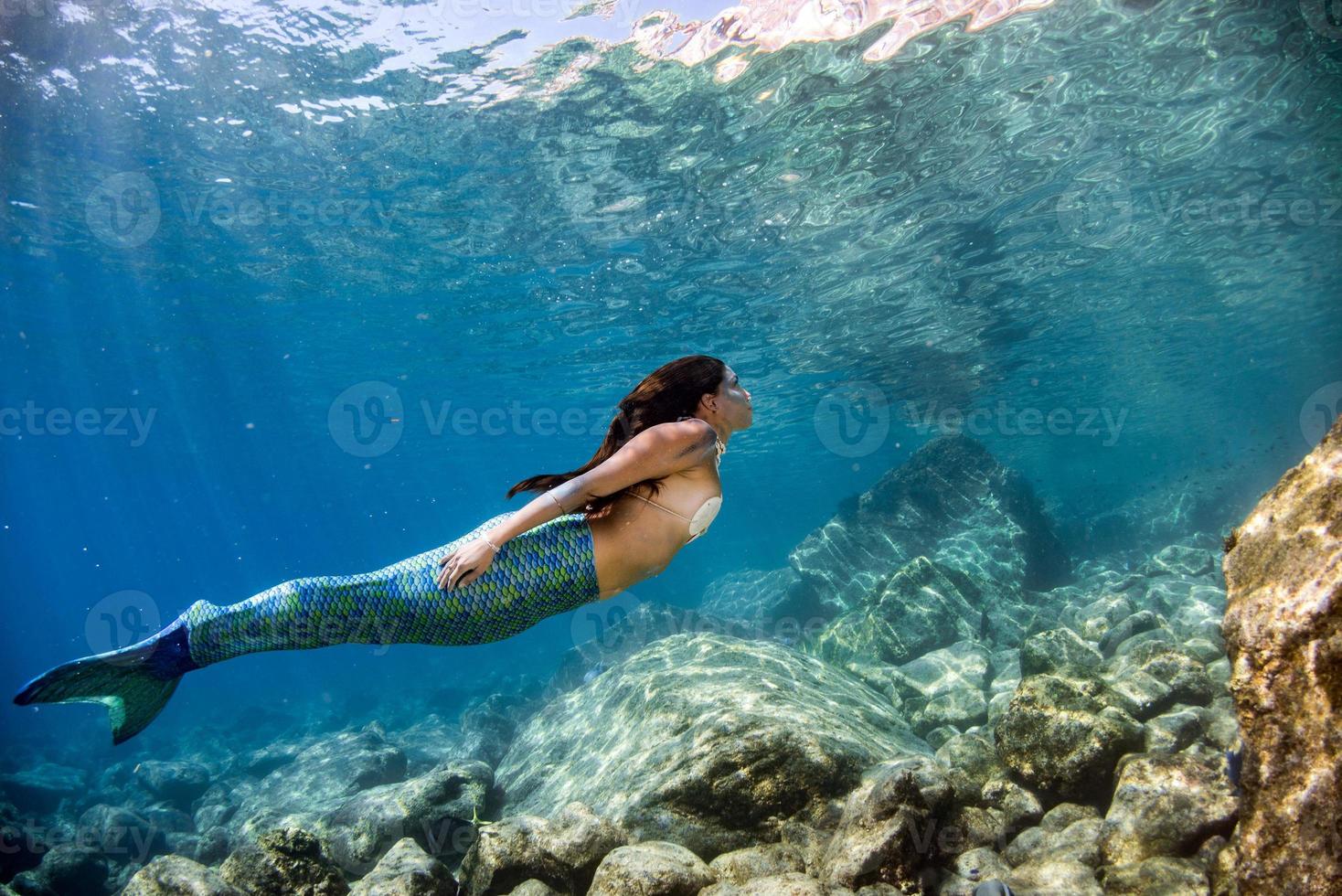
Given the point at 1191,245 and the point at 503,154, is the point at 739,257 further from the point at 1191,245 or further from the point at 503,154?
the point at 1191,245

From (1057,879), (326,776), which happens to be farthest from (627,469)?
(326,776)

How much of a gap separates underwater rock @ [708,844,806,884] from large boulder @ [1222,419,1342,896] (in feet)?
7.29

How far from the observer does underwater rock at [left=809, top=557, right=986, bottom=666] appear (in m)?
11.7

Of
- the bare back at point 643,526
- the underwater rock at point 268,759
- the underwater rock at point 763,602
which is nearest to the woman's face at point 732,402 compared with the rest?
the bare back at point 643,526

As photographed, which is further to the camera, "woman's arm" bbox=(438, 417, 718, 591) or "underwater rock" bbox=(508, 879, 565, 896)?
"underwater rock" bbox=(508, 879, 565, 896)

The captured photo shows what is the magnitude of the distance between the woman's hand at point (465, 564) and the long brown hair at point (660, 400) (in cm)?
60

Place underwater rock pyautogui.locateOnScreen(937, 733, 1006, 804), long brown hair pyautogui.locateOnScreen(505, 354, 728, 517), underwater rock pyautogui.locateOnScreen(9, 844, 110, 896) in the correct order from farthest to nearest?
underwater rock pyautogui.locateOnScreen(9, 844, 110, 896) → underwater rock pyautogui.locateOnScreen(937, 733, 1006, 804) → long brown hair pyautogui.locateOnScreen(505, 354, 728, 517)

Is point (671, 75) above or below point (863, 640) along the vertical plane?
above

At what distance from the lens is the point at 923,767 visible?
151 inches

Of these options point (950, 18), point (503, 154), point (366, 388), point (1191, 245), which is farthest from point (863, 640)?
point (366, 388)

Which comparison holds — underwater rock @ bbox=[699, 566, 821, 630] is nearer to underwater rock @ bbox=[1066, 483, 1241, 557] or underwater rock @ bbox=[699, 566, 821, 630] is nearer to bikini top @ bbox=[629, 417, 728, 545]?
underwater rock @ bbox=[1066, 483, 1241, 557]

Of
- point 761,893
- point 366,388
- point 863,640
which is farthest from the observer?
point 366,388

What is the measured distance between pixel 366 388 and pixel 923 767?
31.3 metres

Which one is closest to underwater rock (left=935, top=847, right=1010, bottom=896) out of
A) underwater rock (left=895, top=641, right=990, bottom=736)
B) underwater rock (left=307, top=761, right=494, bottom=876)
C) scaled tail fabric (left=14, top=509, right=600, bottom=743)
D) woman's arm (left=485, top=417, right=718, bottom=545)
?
scaled tail fabric (left=14, top=509, right=600, bottom=743)
